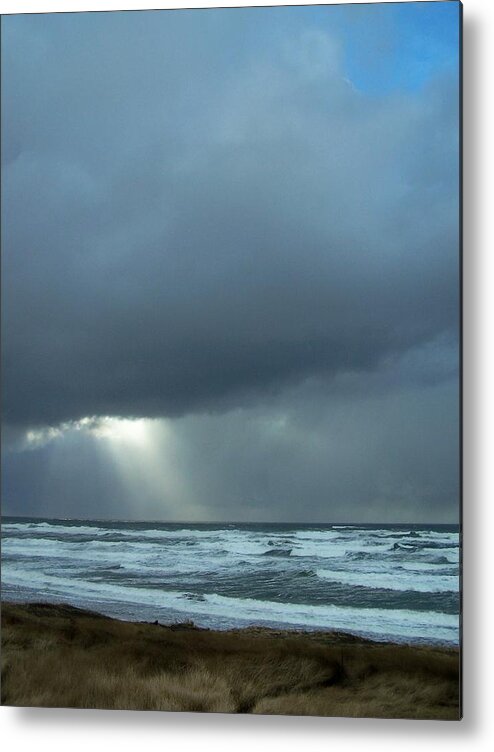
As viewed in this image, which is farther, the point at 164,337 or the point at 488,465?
the point at 164,337

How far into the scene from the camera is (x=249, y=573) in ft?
15.2

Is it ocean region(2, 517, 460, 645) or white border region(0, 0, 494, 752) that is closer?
white border region(0, 0, 494, 752)

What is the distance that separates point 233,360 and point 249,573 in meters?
0.96

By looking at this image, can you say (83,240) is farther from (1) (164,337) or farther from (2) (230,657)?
(2) (230,657)

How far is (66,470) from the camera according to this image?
4836 millimetres

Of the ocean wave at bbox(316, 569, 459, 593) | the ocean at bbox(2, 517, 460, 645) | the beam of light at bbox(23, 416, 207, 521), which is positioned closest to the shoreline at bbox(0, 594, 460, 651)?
the ocean at bbox(2, 517, 460, 645)

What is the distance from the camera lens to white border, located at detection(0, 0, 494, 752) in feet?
14.3

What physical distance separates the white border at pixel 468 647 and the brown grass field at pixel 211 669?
0.07 meters

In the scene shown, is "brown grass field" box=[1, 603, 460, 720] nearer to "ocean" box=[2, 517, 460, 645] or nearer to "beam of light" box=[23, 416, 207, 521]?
"ocean" box=[2, 517, 460, 645]

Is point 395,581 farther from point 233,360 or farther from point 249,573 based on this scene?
point 233,360

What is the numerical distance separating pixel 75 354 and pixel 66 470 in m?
0.54

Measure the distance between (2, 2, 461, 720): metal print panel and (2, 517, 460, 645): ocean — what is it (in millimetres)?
12

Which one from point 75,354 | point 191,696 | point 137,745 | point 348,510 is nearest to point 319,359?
point 348,510

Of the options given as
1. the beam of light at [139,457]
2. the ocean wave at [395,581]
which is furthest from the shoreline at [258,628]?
the beam of light at [139,457]
